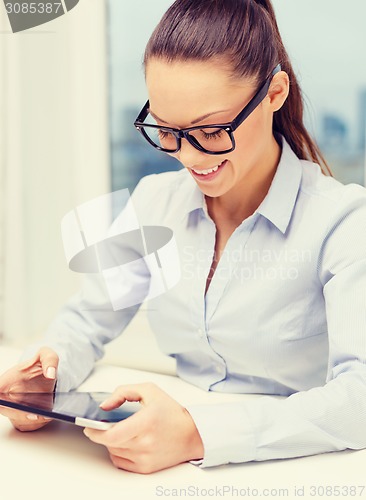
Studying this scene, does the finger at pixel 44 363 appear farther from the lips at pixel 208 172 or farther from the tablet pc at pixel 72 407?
the lips at pixel 208 172

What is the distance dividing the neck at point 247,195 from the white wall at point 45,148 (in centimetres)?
77

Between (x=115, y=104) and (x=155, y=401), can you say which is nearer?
(x=155, y=401)

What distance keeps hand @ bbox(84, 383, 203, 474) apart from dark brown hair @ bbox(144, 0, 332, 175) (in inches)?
17.6

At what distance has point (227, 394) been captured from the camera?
1.08 m

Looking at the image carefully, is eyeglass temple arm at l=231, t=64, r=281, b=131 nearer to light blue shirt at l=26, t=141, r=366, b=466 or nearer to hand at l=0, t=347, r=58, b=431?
light blue shirt at l=26, t=141, r=366, b=466

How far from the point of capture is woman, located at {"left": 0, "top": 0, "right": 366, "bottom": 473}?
32.6 inches

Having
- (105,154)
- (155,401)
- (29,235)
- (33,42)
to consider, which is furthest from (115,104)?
(155,401)

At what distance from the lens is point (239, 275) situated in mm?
1037

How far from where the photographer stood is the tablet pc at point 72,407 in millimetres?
777

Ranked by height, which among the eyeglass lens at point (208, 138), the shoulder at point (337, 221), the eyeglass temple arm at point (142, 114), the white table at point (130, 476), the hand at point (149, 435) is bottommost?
the white table at point (130, 476)

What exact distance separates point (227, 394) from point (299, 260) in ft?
0.85

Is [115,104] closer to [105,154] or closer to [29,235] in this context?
[105,154]

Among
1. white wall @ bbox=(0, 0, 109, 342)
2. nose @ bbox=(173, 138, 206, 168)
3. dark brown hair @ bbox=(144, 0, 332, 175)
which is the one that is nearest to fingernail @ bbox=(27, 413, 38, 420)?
nose @ bbox=(173, 138, 206, 168)

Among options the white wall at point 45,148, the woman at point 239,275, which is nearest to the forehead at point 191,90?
the woman at point 239,275
